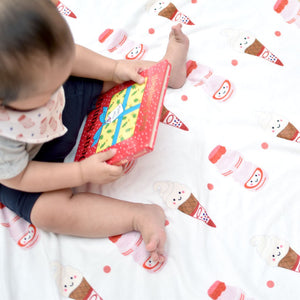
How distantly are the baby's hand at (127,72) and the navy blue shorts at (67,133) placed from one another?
56 mm

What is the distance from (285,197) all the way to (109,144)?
0.38 m

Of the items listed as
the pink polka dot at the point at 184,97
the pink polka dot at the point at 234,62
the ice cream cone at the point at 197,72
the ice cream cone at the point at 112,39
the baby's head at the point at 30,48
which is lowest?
the ice cream cone at the point at 112,39

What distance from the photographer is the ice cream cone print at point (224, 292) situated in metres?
0.77

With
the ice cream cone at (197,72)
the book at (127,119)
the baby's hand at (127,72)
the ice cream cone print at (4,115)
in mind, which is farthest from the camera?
the ice cream cone at (197,72)

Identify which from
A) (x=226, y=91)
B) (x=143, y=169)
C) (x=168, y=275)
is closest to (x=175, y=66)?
(x=226, y=91)

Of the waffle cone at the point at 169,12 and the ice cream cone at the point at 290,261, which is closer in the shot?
the ice cream cone at the point at 290,261

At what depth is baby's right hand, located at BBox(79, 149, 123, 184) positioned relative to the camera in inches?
30.5

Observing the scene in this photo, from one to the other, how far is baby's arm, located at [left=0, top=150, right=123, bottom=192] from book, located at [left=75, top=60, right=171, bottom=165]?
0.02 metres

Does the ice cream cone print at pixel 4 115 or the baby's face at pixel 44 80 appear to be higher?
the baby's face at pixel 44 80

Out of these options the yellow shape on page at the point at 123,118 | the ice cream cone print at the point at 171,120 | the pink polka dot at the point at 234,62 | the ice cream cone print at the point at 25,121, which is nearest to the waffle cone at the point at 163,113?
the ice cream cone print at the point at 171,120

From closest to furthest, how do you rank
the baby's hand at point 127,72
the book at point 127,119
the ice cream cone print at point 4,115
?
Answer: the ice cream cone print at point 4,115
the book at point 127,119
the baby's hand at point 127,72

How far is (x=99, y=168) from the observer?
77 centimetres

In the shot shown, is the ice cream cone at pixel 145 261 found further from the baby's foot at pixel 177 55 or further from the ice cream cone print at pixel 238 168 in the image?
the baby's foot at pixel 177 55

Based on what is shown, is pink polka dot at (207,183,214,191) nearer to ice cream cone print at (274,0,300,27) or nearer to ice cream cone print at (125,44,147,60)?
ice cream cone print at (125,44,147,60)
